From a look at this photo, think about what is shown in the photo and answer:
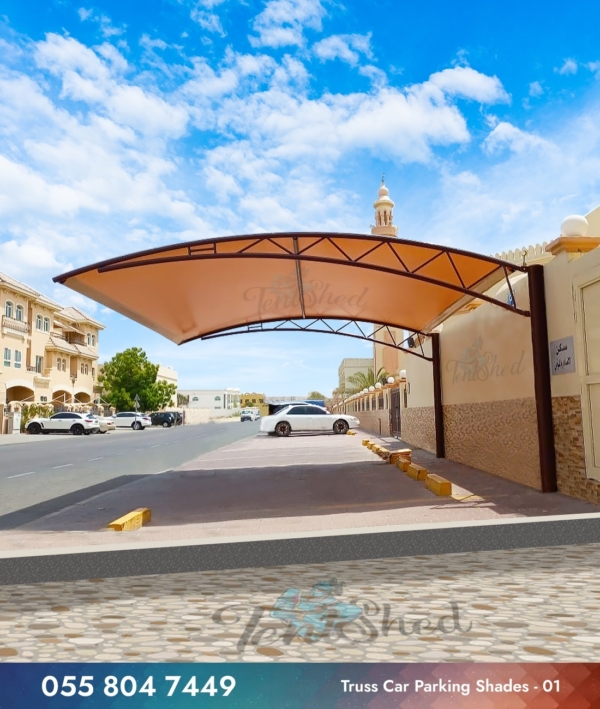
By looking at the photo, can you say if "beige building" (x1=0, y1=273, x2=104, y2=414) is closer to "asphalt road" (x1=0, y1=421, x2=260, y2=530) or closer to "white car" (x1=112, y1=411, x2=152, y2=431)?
"white car" (x1=112, y1=411, x2=152, y2=431)

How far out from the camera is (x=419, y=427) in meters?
21.7

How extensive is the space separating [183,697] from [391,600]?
2.11 meters

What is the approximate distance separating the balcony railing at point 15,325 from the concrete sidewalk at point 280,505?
120 feet

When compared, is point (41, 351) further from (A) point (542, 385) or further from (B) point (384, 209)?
(A) point (542, 385)

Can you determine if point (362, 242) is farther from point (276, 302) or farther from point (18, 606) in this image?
point (18, 606)

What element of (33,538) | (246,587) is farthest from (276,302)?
(246,587)

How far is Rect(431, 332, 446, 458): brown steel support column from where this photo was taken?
17484 mm

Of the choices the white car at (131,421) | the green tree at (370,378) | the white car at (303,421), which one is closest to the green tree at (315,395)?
the green tree at (370,378)

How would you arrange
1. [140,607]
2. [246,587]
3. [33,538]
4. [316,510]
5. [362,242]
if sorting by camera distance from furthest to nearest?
[362,242]
[316,510]
[33,538]
[246,587]
[140,607]

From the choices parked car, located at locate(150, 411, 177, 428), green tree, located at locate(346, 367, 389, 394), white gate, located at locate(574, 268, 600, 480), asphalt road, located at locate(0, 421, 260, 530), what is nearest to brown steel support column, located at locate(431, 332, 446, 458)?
asphalt road, located at locate(0, 421, 260, 530)

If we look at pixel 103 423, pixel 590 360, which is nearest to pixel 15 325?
pixel 103 423

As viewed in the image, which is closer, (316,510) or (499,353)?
(316,510)

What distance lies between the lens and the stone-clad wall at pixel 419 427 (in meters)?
19.5

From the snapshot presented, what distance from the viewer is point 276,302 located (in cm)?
1659
